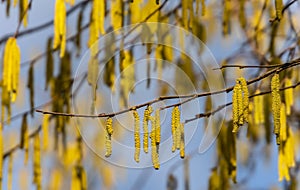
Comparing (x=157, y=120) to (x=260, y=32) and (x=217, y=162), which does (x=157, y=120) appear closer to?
(x=217, y=162)

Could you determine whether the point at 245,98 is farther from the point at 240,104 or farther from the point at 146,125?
the point at 146,125

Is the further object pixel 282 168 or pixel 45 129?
pixel 45 129

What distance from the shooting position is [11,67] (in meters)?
1.98

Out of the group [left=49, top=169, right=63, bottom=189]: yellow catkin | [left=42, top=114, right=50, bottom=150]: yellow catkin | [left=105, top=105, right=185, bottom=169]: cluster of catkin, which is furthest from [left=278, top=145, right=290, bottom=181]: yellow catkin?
[left=49, top=169, right=63, bottom=189]: yellow catkin

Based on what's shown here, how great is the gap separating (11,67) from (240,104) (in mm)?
719

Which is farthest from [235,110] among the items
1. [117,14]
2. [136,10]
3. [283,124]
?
[136,10]

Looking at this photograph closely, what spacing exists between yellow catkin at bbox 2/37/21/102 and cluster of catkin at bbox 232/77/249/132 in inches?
26.4

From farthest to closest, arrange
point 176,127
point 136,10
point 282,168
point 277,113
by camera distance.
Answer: point 136,10, point 282,168, point 176,127, point 277,113

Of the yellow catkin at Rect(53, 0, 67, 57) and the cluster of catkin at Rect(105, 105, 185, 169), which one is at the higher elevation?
the yellow catkin at Rect(53, 0, 67, 57)

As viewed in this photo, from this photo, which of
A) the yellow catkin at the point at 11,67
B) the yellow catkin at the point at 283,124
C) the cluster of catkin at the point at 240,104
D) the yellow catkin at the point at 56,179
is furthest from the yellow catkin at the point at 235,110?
the yellow catkin at the point at 56,179

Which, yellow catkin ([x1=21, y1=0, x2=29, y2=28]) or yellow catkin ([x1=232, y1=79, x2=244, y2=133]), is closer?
yellow catkin ([x1=232, y1=79, x2=244, y2=133])

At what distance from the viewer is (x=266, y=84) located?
99.6 inches

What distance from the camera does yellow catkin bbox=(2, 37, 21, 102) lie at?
1.97 meters

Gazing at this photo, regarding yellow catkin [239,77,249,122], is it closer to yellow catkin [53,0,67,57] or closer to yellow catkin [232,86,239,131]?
yellow catkin [232,86,239,131]
